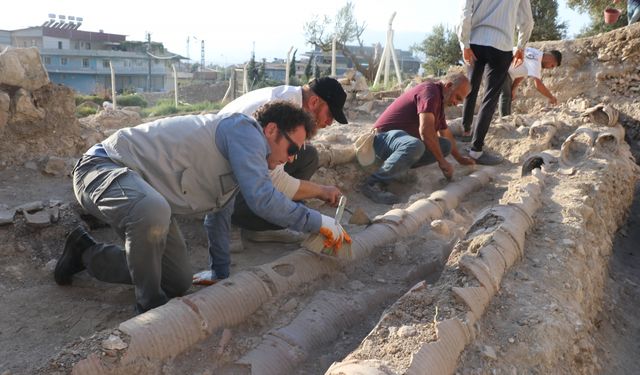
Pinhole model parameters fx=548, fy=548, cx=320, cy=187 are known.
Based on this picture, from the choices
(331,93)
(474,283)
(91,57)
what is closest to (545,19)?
(331,93)

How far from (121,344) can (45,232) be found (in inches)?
64.9

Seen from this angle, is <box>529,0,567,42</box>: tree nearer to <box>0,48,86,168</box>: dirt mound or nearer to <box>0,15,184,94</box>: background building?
<box>0,48,86,168</box>: dirt mound

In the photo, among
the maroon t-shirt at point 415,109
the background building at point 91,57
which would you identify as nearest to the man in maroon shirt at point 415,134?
the maroon t-shirt at point 415,109

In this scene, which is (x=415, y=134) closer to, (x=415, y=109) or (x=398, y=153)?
(x=415, y=109)

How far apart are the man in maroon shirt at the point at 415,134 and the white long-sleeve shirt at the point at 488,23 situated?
0.42 m

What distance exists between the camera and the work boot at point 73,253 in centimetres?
280

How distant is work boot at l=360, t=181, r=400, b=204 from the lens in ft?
15.5

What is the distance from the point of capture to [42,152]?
443 centimetres

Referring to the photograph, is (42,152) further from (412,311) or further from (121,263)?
(412,311)

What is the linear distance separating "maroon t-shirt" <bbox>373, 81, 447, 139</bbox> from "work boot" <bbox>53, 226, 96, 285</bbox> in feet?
9.37

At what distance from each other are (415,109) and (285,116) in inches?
101

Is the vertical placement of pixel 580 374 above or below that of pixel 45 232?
below

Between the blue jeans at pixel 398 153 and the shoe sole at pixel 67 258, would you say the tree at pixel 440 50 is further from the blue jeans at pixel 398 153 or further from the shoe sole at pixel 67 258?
the shoe sole at pixel 67 258

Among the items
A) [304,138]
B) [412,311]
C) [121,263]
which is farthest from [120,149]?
[412,311]
